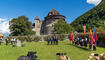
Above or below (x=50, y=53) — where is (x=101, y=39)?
above

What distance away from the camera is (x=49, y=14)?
217 ft

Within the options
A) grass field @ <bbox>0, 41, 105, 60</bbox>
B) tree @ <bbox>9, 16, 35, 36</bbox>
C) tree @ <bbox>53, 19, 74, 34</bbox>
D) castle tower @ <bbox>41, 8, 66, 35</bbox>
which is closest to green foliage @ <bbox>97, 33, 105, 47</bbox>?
grass field @ <bbox>0, 41, 105, 60</bbox>

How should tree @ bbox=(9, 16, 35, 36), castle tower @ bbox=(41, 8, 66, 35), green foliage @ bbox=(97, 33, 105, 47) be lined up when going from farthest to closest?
castle tower @ bbox=(41, 8, 66, 35) → tree @ bbox=(9, 16, 35, 36) → green foliage @ bbox=(97, 33, 105, 47)

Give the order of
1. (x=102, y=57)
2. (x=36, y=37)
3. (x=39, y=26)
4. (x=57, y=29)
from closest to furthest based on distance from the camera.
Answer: (x=102, y=57)
(x=36, y=37)
(x=57, y=29)
(x=39, y=26)

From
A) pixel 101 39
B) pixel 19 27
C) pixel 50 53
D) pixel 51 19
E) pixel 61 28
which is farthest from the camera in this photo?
pixel 51 19

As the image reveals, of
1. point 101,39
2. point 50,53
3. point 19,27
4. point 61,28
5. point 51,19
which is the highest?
point 51,19

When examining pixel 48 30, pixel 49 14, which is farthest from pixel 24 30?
pixel 49 14

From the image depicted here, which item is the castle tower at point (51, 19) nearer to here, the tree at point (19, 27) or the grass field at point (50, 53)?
the tree at point (19, 27)

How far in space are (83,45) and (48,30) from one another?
148 ft

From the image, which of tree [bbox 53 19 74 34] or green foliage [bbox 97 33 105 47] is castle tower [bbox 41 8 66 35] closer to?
tree [bbox 53 19 74 34]

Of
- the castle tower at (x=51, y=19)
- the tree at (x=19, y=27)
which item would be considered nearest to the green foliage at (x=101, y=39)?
the tree at (x=19, y=27)

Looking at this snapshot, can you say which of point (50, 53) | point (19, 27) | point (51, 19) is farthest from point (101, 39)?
point (51, 19)

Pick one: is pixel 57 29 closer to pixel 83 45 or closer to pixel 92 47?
pixel 83 45

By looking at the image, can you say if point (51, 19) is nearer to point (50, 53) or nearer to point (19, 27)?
point (19, 27)
